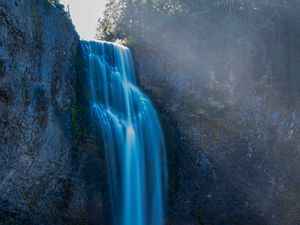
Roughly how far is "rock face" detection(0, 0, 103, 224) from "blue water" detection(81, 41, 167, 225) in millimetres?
1096

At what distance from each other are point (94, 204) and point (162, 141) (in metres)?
4.07

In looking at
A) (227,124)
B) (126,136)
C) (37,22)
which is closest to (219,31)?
(227,124)

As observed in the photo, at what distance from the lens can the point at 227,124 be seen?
20953 millimetres

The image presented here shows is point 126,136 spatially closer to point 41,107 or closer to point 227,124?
point 41,107

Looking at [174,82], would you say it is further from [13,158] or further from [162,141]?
[13,158]

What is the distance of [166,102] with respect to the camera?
20.2m

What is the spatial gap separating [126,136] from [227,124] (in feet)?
18.5

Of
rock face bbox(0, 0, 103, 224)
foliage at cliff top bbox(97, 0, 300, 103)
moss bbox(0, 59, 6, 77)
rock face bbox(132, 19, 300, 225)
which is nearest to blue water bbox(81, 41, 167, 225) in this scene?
rock face bbox(132, 19, 300, 225)

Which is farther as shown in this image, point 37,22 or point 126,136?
point 126,136

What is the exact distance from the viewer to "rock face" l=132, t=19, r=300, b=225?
19891 millimetres

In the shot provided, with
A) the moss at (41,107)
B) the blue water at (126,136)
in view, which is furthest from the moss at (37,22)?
the blue water at (126,136)

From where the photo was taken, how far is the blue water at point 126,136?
17.0 metres

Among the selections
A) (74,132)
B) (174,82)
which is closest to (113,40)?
(174,82)

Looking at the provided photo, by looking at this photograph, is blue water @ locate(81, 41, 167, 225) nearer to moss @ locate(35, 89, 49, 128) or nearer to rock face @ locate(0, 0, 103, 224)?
rock face @ locate(0, 0, 103, 224)
